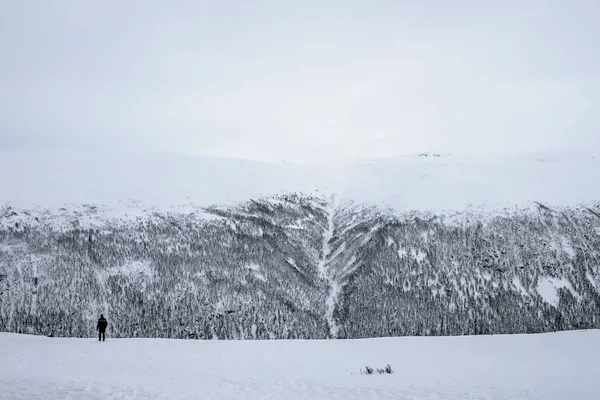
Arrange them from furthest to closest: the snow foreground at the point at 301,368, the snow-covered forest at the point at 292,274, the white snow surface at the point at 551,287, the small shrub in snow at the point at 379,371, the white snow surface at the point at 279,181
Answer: the white snow surface at the point at 279,181
the white snow surface at the point at 551,287
the snow-covered forest at the point at 292,274
the small shrub in snow at the point at 379,371
the snow foreground at the point at 301,368

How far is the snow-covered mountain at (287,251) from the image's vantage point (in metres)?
66.9

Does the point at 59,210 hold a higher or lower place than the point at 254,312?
higher

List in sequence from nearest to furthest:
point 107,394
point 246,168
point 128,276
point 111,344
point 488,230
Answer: point 107,394, point 111,344, point 128,276, point 488,230, point 246,168

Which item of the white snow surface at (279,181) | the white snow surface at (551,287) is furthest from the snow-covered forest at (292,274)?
the white snow surface at (279,181)

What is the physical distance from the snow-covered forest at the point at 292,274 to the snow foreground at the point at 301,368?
121 feet

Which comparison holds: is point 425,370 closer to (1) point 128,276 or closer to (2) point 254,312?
(2) point 254,312

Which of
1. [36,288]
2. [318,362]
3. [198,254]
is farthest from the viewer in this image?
[198,254]

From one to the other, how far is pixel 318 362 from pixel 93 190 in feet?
249

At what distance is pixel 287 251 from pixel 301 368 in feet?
206

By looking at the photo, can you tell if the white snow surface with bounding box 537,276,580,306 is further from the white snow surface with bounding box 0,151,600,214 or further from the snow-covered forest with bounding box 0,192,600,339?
the white snow surface with bounding box 0,151,600,214

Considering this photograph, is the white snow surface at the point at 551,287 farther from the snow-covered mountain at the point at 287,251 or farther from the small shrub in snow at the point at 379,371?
the small shrub in snow at the point at 379,371

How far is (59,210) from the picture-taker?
7881cm

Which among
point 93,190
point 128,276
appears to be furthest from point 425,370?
point 93,190

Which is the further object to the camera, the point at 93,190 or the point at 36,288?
the point at 93,190
